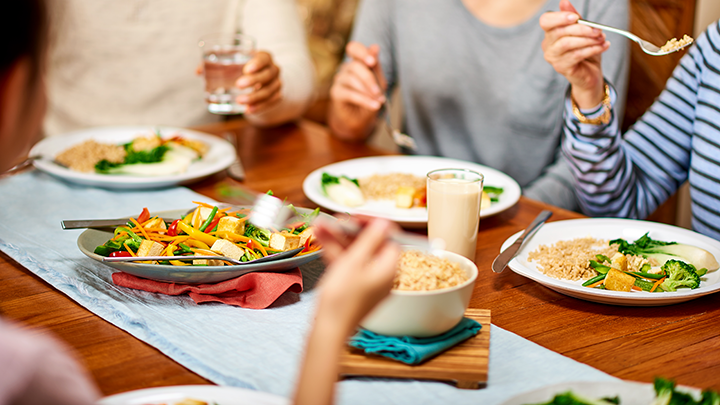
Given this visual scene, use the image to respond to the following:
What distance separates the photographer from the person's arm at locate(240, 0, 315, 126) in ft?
6.63

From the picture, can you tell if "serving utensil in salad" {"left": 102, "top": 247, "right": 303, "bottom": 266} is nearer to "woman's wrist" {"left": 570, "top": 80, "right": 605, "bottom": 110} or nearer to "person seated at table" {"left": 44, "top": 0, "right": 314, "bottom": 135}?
"woman's wrist" {"left": 570, "top": 80, "right": 605, "bottom": 110}

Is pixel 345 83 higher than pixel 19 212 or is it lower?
higher

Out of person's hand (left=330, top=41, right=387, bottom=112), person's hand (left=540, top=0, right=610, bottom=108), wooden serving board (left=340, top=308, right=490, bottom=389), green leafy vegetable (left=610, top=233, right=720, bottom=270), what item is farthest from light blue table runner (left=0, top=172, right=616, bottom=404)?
person's hand (left=330, top=41, right=387, bottom=112)

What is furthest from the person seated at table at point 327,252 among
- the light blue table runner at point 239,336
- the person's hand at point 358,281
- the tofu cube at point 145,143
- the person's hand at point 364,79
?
the person's hand at point 364,79

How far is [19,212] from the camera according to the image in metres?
1.28

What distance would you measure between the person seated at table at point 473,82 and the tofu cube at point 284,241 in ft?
2.82

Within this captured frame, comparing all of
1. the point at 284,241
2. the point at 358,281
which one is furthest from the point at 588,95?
the point at 358,281

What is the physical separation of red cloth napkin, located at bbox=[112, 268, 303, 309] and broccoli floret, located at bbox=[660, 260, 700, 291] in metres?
0.56

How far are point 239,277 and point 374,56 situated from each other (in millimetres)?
988

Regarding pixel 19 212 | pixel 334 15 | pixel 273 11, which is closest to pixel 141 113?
pixel 273 11

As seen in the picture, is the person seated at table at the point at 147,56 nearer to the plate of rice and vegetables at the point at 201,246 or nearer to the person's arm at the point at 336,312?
the plate of rice and vegetables at the point at 201,246

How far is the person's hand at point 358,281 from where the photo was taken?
458 mm

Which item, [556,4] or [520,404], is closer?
[520,404]

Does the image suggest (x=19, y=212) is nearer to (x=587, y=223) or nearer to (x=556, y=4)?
(x=587, y=223)
